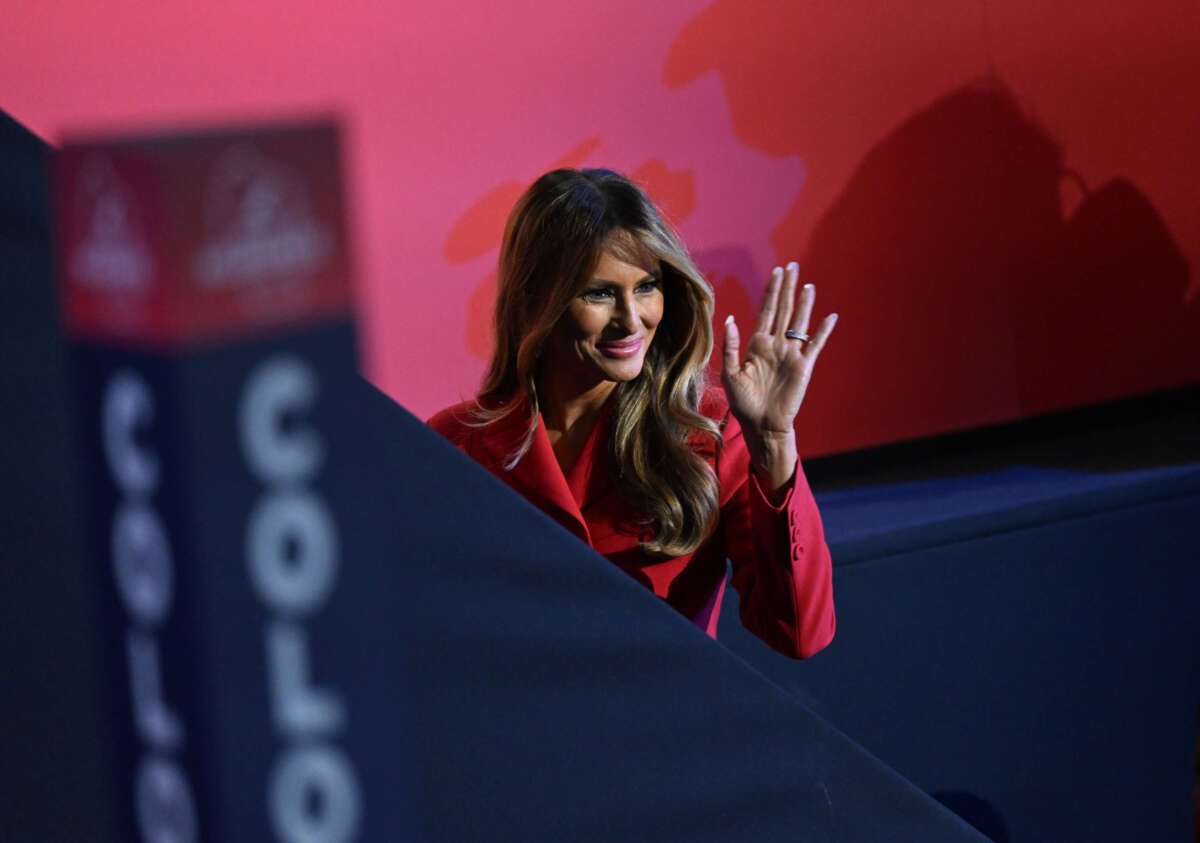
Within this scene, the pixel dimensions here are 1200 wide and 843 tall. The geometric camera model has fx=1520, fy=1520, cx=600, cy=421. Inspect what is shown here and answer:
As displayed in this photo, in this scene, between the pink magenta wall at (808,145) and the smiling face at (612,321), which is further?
the pink magenta wall at (808,145)

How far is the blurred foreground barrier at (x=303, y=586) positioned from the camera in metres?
0.55

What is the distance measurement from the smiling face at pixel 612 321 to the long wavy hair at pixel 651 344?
0.01 meters

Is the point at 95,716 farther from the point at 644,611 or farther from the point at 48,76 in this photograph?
the point at 48,76

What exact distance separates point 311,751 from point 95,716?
0.51 ft

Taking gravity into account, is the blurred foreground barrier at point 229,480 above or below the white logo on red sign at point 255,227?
below

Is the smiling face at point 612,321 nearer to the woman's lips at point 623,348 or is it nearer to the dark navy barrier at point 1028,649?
the woman's lips at point 623,348

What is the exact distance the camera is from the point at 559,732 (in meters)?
0.79

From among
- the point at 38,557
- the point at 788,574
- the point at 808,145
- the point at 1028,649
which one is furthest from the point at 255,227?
the point at 808,145

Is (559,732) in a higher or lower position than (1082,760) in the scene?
higher

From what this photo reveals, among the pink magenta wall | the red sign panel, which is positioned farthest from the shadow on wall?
the red sign panel

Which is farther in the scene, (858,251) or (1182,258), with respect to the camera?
(1182,258)

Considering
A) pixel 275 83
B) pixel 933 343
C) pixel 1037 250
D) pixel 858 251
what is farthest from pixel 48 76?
pixel 1037 250

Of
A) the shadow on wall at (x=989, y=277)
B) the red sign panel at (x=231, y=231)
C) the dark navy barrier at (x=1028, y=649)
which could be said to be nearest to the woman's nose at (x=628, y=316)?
the dark navy barrier at (x=1028, y=649)

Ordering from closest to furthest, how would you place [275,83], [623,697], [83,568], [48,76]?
[83,568], [623,697], [48,76], [275,83]
